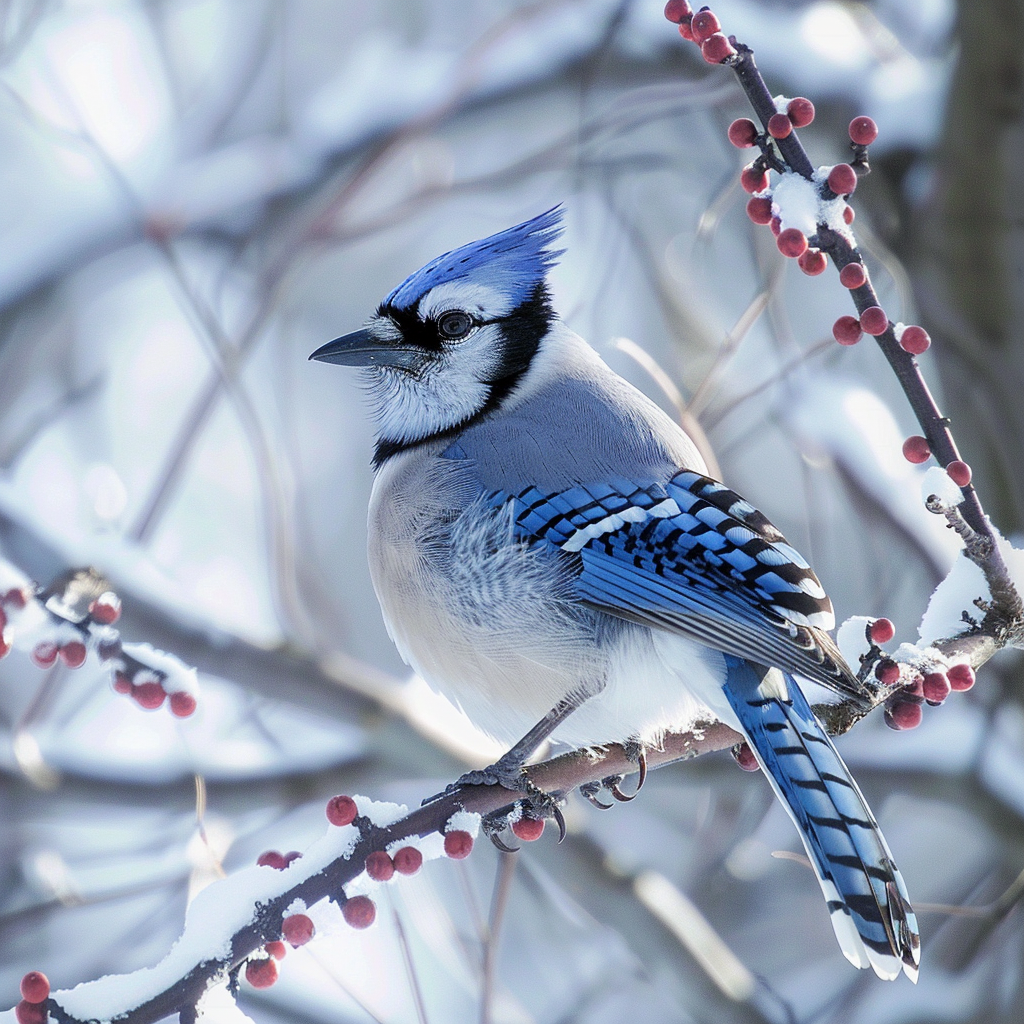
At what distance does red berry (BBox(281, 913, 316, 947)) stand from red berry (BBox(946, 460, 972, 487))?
100 centimetres

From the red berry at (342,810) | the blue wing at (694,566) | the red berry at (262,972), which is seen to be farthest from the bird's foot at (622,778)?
the red berry at (262,972)

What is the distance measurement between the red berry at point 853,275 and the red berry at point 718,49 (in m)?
0.30

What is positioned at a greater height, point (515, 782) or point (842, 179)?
point (842, 179)

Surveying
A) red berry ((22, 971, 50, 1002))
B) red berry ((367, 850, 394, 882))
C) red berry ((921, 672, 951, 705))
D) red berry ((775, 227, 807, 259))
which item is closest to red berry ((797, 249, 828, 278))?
red berry ((775, 227, 807, 259))

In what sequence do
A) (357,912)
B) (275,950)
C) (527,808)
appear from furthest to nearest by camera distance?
1. (527,808)
2. (275,950)
3. (357,912)

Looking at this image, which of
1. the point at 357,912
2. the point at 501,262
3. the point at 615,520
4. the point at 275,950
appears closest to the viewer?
the point at 357,912

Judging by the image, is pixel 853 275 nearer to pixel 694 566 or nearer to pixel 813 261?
pixel 813 261

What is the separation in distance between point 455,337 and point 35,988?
53.7 inches

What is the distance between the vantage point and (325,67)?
220 inches

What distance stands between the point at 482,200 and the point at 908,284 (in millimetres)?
1736

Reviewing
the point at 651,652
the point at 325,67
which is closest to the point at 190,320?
the point at 651,652

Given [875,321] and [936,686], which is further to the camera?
[936,686]

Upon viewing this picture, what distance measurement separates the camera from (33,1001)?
1.32 meters

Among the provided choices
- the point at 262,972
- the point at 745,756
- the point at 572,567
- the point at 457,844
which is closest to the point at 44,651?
the point at 262,972
